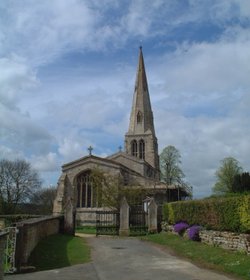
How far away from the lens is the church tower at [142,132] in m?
65.2

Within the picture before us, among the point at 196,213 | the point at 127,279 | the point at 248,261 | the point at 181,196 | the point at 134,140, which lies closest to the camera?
the point at 127,279

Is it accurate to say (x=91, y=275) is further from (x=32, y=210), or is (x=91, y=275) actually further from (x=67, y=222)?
(x=32, y=210)

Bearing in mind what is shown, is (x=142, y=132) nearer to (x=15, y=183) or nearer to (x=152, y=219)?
(x=15, y=183)

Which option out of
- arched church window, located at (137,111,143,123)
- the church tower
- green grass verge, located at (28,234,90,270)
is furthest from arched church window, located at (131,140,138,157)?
green grass verge, located at (28,234,90,270)

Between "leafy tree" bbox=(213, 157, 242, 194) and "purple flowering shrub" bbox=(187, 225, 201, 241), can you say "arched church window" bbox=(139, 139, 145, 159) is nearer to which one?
"leafy tree" bbox=(213, 157, 242, 194)

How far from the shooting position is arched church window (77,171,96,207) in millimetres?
49812

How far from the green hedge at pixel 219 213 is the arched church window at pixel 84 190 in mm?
27209

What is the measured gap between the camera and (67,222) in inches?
1088

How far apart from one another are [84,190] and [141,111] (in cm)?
2138

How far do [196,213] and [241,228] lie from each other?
5518 mm

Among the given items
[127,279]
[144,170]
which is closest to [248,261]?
[127,279]

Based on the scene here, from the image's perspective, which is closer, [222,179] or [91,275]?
[91,275]

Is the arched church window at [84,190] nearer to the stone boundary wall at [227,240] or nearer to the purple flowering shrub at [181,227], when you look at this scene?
the purple flowering shrub at [181,227]

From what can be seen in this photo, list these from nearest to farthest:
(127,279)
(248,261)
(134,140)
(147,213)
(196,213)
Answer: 1. (127,279)
2. (248,261)
3. (196,213)
4. (147,213)
5. (134,140)
